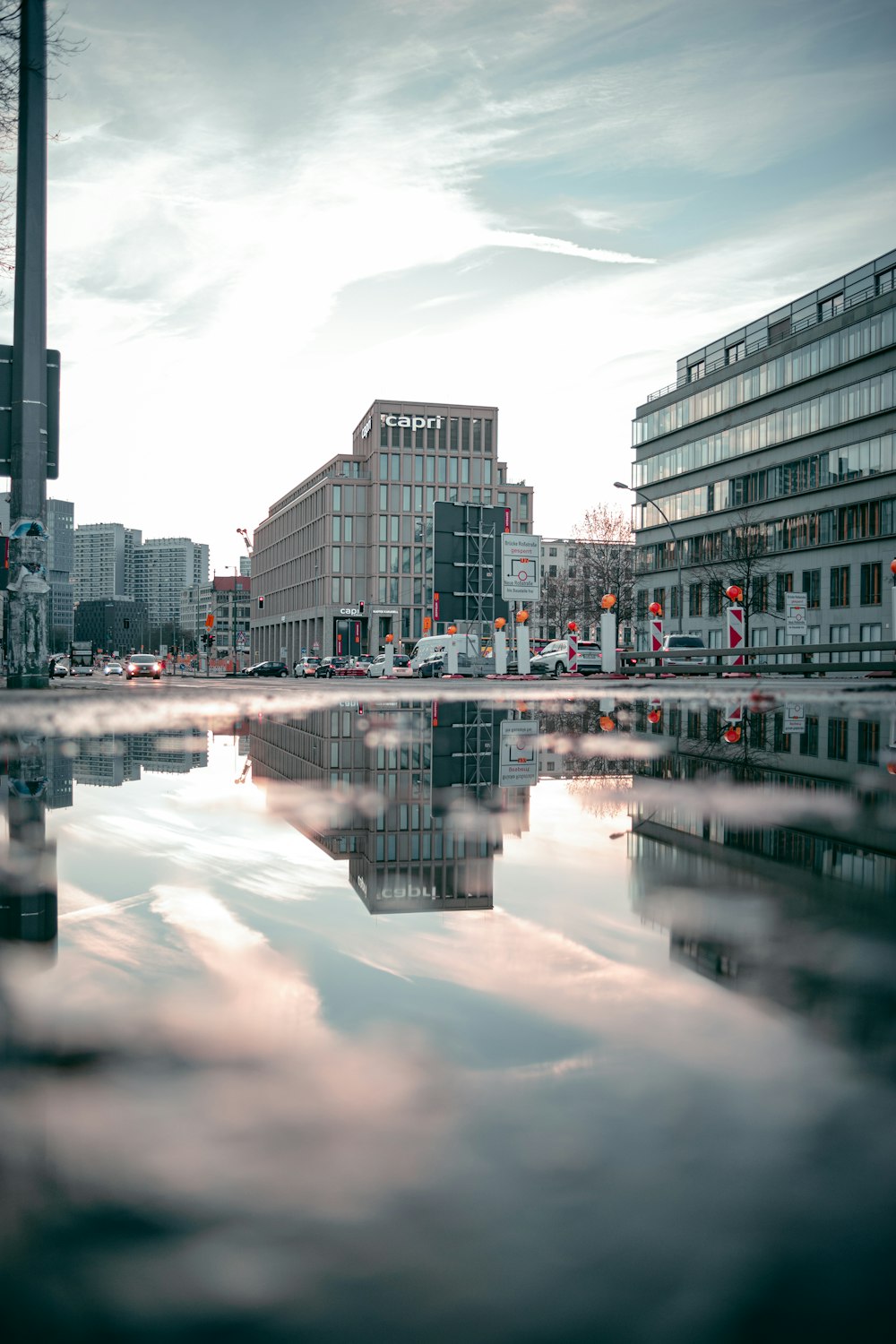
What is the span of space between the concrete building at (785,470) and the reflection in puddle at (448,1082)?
5820cm

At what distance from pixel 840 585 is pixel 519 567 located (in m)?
35.8

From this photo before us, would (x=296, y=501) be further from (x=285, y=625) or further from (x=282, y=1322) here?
(x=282, y=1322)

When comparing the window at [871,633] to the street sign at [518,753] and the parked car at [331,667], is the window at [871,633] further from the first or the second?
the street sign at [518,753]

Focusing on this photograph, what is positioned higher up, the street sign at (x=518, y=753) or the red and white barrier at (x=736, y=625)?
the red and white barrier at (x=736, y=625)

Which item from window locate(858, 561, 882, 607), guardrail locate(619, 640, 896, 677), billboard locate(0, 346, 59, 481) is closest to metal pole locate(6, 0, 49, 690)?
billboard locate(0, 346, 59, 481)

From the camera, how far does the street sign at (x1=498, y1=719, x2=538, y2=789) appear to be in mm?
6793

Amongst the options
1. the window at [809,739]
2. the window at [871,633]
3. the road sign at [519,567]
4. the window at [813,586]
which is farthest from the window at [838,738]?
the window at [813,586]

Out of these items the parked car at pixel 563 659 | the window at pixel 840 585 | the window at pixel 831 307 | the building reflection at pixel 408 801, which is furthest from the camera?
the window at pixel 831 307

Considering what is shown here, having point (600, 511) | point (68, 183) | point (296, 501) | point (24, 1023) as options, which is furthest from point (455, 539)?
point (296, 501)

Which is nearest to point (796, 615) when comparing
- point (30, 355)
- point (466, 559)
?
point (466, 559)

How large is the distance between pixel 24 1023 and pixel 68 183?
64.4 ft

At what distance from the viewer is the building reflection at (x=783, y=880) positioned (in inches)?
91.7

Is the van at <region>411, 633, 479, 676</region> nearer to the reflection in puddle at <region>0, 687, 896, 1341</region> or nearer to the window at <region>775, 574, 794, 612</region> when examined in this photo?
the window at <region>775, 574, 794, 612</region>

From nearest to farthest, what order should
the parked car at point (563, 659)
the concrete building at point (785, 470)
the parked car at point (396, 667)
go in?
the parked car at point (563, 659), the parked car at point (396, 667), the concrete building at point (785, 470)
